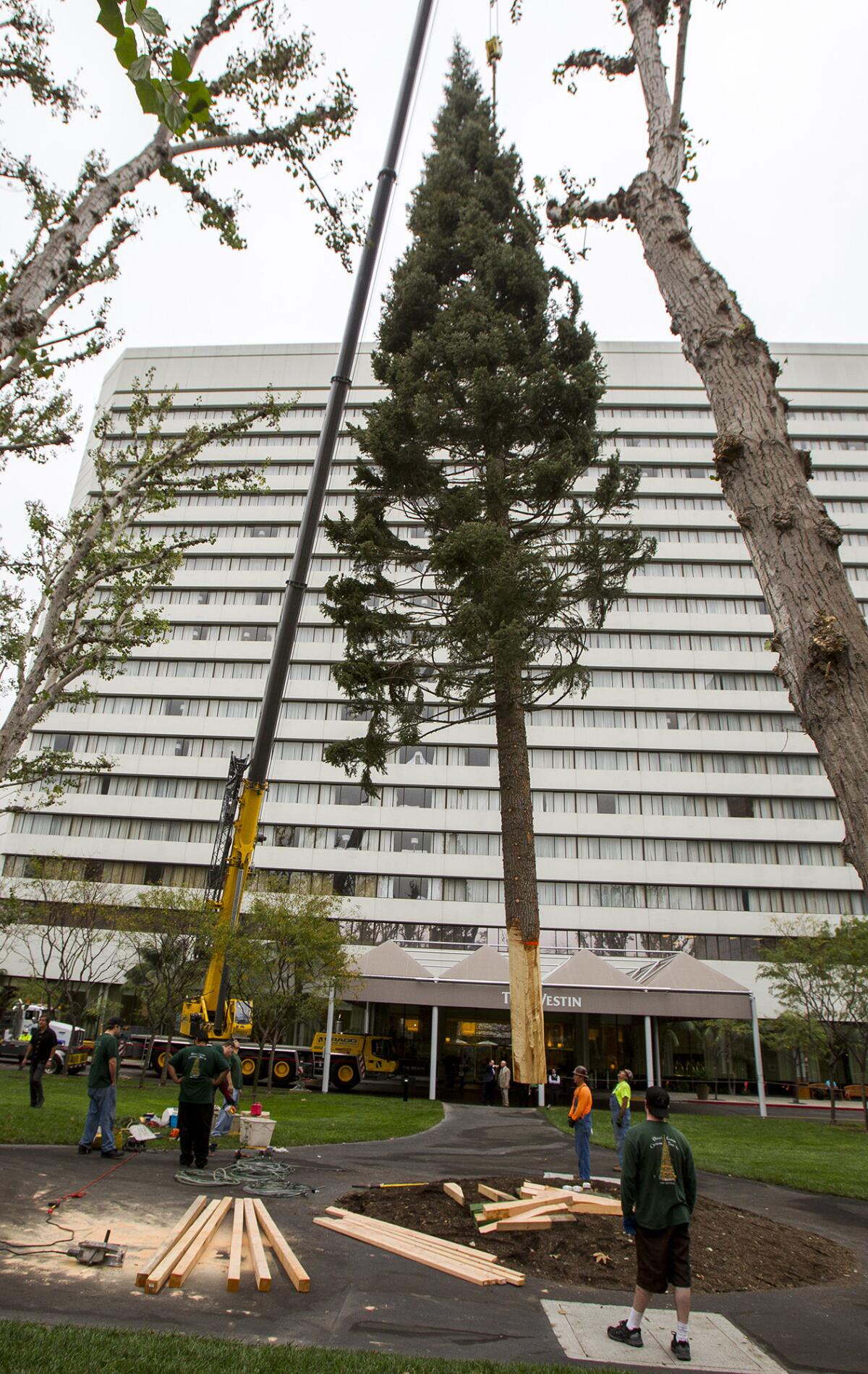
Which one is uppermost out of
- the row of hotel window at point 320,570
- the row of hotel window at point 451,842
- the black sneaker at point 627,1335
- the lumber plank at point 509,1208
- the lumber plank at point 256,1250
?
the row of hotel window at point 320,570

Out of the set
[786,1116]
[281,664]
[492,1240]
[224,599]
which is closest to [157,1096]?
[281,664]

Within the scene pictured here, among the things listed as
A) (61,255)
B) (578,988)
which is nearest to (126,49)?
(61,255)

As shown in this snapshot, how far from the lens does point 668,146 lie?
5.61 meters

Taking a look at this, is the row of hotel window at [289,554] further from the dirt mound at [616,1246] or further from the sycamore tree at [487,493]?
the dirt mound at [616,1246]

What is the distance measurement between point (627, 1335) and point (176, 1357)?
286 cm

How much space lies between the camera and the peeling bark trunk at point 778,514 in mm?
3518

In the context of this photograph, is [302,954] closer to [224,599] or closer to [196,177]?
[196,177]

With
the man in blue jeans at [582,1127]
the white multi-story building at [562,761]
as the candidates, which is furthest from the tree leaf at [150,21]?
the white multi-story building at [562,761]

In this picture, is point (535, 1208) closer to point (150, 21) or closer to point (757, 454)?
point (757, 454)

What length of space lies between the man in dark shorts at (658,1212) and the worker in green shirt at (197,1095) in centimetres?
587

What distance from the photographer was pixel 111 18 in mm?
2014

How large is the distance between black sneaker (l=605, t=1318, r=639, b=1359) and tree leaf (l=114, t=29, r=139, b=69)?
6848 mm

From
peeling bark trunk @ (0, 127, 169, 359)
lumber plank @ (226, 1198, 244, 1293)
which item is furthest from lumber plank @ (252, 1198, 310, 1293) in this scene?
peeling bark trunk @ (0, 127, 169, 359)

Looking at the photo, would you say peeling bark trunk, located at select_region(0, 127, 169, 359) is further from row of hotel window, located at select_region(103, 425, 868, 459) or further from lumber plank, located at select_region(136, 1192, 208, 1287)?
row of hotel window, located at select_region(103, 425, 868, 459)
